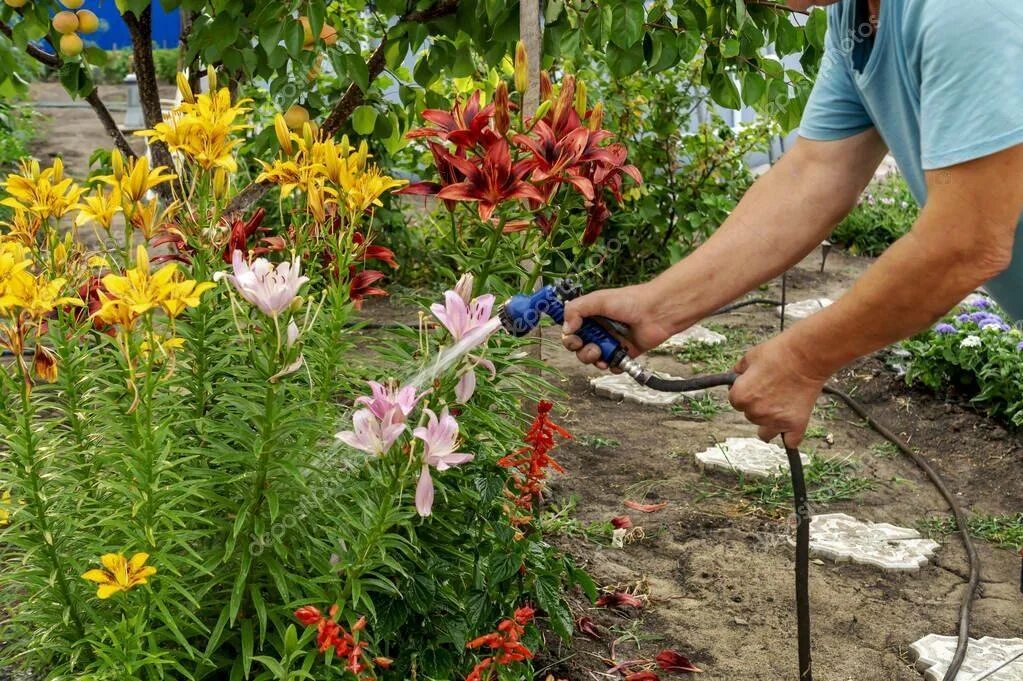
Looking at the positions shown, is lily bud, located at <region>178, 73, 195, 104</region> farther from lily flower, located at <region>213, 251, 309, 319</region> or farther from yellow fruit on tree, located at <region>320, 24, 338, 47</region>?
yellow fruit on tree, located at <region>320, 24, 338, 47</region>

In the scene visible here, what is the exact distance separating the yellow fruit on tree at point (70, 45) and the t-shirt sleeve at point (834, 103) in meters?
1.82

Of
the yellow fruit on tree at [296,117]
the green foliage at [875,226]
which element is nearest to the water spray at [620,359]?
the yellow fruit on tree at [296,117]

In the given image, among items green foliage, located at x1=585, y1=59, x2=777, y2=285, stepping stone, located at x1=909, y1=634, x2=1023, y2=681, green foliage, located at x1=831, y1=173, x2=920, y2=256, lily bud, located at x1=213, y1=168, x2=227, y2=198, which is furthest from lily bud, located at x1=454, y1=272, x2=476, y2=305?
green foliage, located at x1=831, y1=173, x2=920, y2=256

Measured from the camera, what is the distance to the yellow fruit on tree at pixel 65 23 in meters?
2.84

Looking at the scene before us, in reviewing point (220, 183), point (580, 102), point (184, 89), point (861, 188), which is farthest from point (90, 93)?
point (861, 188)

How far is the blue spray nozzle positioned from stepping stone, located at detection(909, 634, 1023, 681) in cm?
118

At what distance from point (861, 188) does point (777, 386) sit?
1.84 feet

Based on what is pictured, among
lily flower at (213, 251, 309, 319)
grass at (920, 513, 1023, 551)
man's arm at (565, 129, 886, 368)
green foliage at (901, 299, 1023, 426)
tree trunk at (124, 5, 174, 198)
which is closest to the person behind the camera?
lily flower at (213, 251, 309, 319)

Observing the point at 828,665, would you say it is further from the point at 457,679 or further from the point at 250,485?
the point at 250,485

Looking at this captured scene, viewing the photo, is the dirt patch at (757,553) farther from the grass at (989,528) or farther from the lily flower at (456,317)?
the lily flower at (456,317)

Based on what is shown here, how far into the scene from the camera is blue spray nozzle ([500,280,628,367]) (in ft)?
6.37

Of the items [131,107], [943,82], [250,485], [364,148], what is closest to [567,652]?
[250,485]

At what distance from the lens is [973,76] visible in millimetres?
1534

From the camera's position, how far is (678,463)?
373cm
